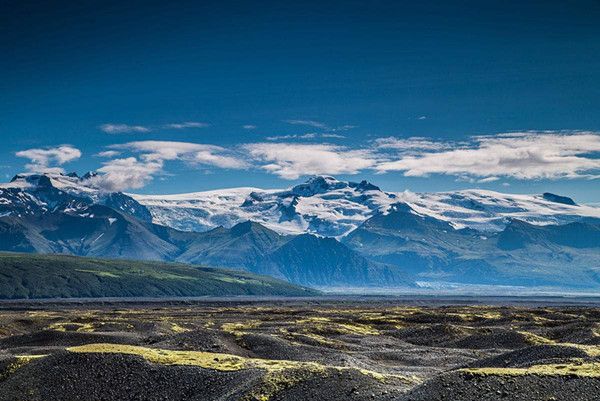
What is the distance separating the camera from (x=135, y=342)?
110 m

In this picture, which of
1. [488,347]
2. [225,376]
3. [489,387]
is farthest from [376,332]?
[489,387]

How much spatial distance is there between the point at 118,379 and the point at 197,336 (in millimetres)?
34292

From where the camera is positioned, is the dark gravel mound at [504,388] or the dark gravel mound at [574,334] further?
the dark gravel mound at [574,334]

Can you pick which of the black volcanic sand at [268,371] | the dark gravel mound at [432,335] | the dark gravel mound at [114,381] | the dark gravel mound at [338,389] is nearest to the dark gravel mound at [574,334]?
the black volcanic sand at [268,371]

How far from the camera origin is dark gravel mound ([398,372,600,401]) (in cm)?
5372

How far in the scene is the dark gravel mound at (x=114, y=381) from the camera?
67.9 m

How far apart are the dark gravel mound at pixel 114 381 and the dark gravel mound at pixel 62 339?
35457 mm

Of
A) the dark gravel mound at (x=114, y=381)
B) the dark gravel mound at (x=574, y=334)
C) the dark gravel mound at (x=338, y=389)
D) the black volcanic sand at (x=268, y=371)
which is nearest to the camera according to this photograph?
the black volcanic sand at (x=268, y=371)

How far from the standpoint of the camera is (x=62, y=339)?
4663 inches

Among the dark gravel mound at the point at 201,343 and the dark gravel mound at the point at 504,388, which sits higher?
the dark gravel mound at the point at 504,388

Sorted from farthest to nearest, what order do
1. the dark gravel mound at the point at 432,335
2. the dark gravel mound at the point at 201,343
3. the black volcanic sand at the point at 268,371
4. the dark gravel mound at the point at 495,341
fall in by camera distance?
1. the dark gravel mound at the point at 432,335
2. the dark gravel mound at the point at 495,341
3. the dark gravel mound at the point at 201,343
4. the black volcanic sand at the point at 268,371

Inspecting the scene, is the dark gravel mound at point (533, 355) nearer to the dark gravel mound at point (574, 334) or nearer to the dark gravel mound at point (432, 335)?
the dark gravel mound at point (574, 334)

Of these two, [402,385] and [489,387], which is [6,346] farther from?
[489,387]

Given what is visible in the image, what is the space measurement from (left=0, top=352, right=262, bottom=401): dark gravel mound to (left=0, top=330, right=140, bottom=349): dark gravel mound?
3546 cm
